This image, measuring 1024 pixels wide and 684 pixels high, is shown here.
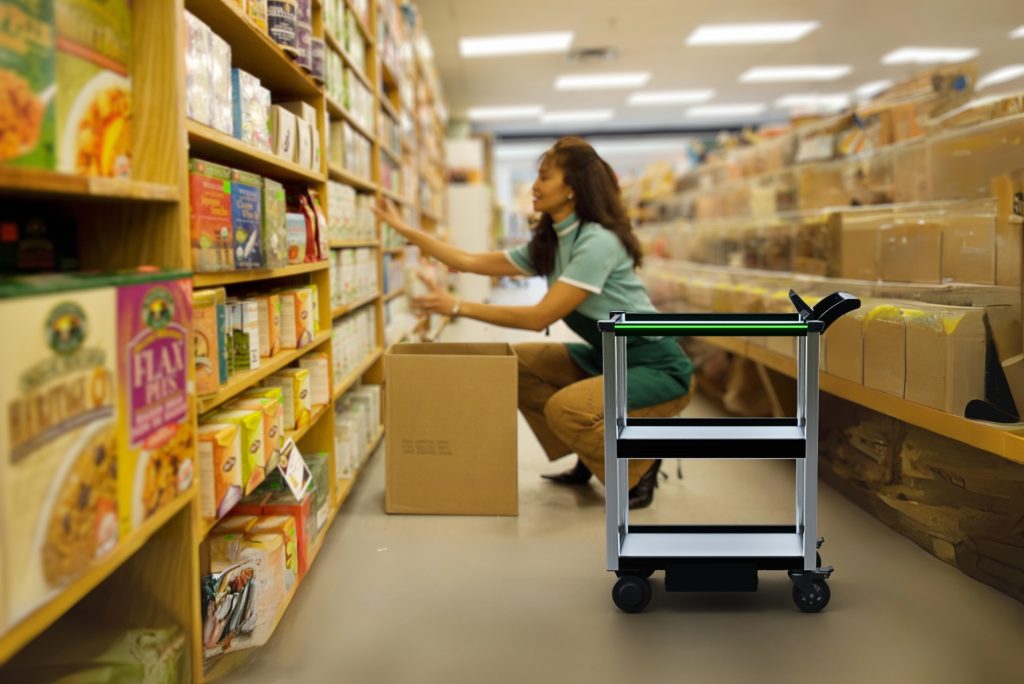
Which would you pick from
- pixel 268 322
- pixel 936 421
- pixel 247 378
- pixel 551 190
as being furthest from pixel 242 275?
pixel 936 421

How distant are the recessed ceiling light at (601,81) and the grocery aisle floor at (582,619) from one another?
908 cm

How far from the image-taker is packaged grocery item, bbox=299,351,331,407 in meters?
2.74

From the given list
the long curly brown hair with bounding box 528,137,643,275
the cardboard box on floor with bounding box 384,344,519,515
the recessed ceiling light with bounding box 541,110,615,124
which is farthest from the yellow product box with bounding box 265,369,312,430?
the recessed ceiling light with bounding box 541,110,615,124

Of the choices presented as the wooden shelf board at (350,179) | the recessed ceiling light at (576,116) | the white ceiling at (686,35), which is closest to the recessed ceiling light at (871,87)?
the white ceiling at (686,35)

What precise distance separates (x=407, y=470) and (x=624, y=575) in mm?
1037

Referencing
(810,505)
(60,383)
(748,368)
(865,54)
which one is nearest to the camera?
(60,383)

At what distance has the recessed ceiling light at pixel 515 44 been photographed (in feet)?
29.1

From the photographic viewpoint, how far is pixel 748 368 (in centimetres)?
465

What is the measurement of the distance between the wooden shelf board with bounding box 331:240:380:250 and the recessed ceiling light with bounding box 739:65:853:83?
851 cm

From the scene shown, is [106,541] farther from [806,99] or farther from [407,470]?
[806,99]

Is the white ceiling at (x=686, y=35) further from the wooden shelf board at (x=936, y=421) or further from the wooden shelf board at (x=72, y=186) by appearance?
the wooden shelf board at (x=72, y=186)

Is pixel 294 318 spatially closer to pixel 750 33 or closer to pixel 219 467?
pixel 219 467

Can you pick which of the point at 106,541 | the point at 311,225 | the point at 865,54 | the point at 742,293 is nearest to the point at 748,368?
the point at 742,293

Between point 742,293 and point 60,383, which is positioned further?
point 742,293
